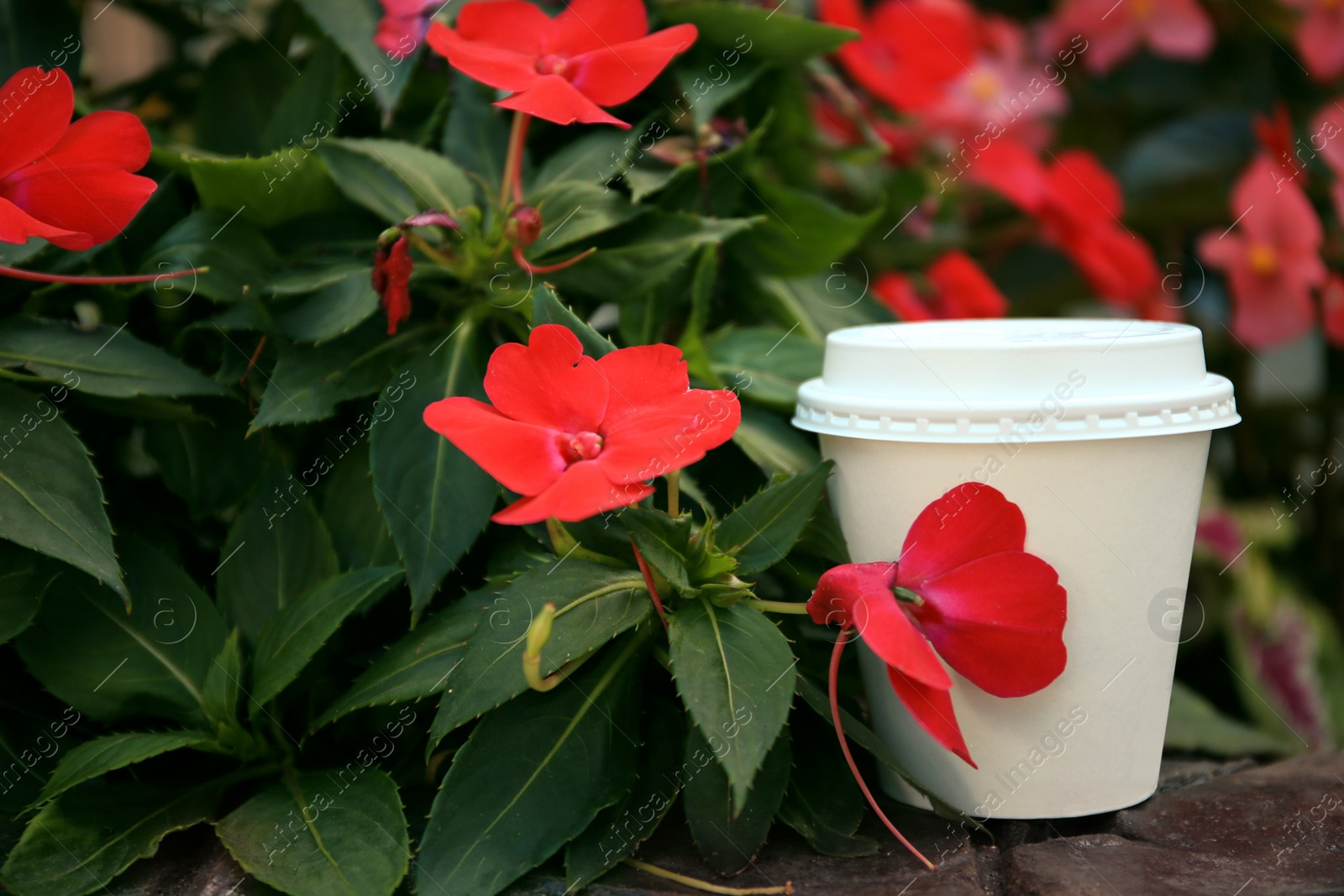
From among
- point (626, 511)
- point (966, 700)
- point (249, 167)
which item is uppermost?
point (249, 167)

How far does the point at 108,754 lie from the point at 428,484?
282mm

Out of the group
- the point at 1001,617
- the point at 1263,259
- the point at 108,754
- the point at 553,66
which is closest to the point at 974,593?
the point at 1001,617

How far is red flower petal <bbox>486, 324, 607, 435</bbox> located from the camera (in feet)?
2.11

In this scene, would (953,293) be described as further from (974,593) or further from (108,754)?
(108,754)

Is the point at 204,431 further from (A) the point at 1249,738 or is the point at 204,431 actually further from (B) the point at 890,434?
(A) the point at 1249,738

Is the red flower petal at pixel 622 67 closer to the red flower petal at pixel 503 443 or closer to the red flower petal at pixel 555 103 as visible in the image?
the red flower petal at pixel 555 103

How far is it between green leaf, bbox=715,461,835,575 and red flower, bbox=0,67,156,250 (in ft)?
1.52

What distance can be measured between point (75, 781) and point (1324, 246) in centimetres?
168

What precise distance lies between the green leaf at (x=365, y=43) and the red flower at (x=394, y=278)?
184 mm

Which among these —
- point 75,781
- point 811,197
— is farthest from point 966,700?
point 75,781

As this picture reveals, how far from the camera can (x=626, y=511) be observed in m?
0.65

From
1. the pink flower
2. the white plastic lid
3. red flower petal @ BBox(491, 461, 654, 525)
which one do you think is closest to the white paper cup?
the white plastic lid

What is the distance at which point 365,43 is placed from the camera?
0.88 meters

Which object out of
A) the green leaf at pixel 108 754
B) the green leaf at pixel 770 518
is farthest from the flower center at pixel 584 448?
the green leaf at pixel 108 754
